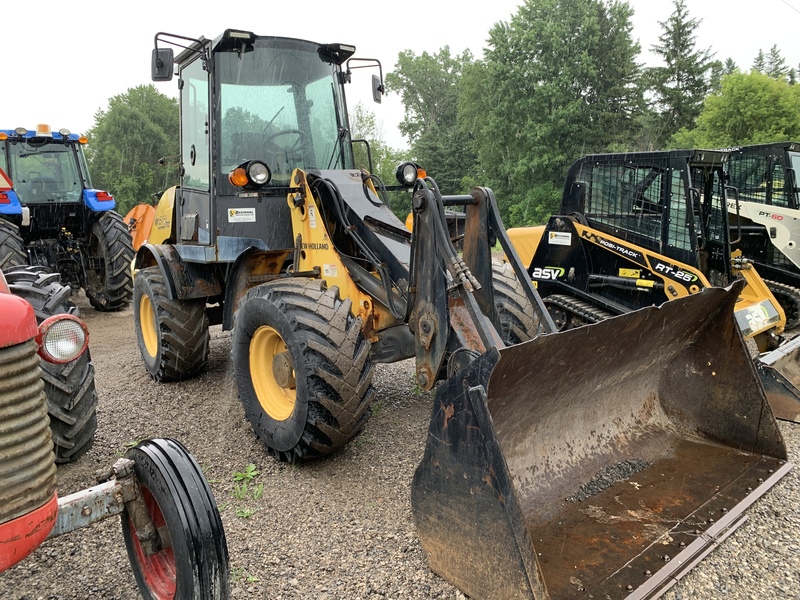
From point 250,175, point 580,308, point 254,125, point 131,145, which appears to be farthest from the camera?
point 131,145

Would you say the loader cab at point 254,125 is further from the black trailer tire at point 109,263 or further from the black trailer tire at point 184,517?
the black trailer tire at point 109,263

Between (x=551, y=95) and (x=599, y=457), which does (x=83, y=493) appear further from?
(x=551, y=95)

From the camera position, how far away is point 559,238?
6.53 metres

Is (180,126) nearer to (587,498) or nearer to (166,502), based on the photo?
(166,502)

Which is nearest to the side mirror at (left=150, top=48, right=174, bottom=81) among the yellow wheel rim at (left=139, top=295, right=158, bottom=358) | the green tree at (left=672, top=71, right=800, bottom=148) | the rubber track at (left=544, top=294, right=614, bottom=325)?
the yellow wheel rim at (left=139, top=295, right=158, bottom=358)

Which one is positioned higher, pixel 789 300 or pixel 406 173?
pixel 406 173

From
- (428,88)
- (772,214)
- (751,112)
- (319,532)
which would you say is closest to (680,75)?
(751,112)

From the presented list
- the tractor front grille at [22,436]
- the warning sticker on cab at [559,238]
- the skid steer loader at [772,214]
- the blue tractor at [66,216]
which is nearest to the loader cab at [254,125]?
the tractor front grille at [22,436]

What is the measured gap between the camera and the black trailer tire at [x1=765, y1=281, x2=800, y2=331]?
713 cm

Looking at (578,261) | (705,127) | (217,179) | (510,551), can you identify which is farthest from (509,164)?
(510,551)

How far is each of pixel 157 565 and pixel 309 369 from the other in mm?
1223

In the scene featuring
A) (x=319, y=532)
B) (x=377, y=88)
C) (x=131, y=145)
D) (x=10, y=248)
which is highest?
(x=131, y=145)

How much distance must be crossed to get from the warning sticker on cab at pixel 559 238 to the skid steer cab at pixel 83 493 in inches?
201

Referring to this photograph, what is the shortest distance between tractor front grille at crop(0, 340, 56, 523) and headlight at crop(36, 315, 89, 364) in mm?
181
